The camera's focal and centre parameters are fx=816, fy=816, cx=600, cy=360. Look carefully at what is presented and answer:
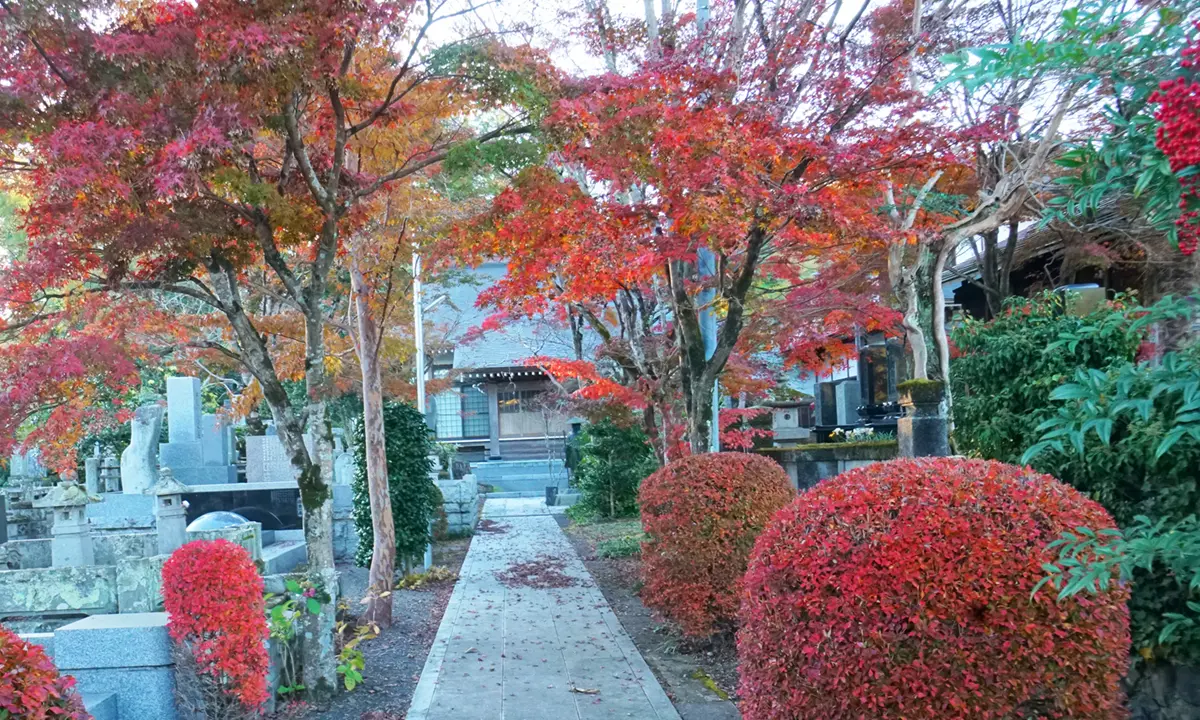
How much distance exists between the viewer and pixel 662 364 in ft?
39.9

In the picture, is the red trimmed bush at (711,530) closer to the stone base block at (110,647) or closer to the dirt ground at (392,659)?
the dirt ground at (392,659)

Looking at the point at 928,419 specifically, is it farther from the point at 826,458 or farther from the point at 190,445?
the point at 190,445

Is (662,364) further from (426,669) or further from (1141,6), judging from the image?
(1141,6)

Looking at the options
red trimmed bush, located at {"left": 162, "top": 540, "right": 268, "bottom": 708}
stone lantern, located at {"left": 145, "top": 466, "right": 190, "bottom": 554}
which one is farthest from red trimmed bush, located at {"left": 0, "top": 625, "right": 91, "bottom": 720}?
stone lantern, located at {"left": 145, "top": 466, "right": 190, "bottom": 554}

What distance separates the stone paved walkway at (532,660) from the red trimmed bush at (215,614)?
129 centimetres

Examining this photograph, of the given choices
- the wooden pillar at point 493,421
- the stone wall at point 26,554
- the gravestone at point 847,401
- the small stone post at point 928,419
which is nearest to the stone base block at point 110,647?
the stone wall at point 26,554

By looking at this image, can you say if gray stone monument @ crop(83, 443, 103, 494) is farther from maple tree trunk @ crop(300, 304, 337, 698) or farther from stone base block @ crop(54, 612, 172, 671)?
stone base block @ crop(54, 612, 172, 671)

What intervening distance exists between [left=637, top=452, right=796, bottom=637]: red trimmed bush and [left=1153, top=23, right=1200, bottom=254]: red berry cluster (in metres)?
5.24

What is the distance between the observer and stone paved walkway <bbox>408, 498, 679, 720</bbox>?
5988 mm

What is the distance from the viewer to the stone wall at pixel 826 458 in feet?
41.9

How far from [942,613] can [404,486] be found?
9338 mm

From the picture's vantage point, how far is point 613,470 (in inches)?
711

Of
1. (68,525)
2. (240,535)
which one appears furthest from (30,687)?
(68,525)

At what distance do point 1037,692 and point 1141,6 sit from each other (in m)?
2.68
